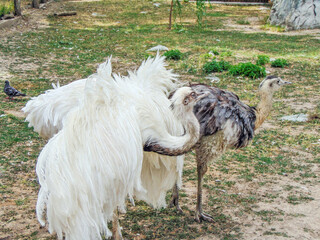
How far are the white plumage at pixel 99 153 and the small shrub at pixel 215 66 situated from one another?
18.5 ft

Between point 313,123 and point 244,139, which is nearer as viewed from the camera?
point 244,139

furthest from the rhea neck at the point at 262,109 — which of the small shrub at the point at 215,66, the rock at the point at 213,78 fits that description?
the small shrub at the point at 215,66

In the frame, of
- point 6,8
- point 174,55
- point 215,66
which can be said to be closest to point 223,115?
point 215,66

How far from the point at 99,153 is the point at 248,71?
6.34 metres

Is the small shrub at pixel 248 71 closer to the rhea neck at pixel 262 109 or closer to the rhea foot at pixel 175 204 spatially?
the rhea neck at pixel 262 109

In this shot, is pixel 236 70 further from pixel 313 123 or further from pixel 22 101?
pixel 22 101

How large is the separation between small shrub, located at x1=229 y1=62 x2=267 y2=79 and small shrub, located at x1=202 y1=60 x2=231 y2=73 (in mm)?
269

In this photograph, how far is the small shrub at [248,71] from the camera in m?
8.94

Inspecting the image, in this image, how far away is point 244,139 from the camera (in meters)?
4.28

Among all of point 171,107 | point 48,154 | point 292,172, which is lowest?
point 292,172

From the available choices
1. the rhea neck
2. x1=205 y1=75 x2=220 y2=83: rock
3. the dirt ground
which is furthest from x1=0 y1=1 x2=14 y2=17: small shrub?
the rhea neck

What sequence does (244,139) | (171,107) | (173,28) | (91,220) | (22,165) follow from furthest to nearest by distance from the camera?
(173,28) < (22,165) < (244,139) < (171,107) < (91,220)

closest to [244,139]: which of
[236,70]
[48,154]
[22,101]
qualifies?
[48,154]

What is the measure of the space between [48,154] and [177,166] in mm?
1274
